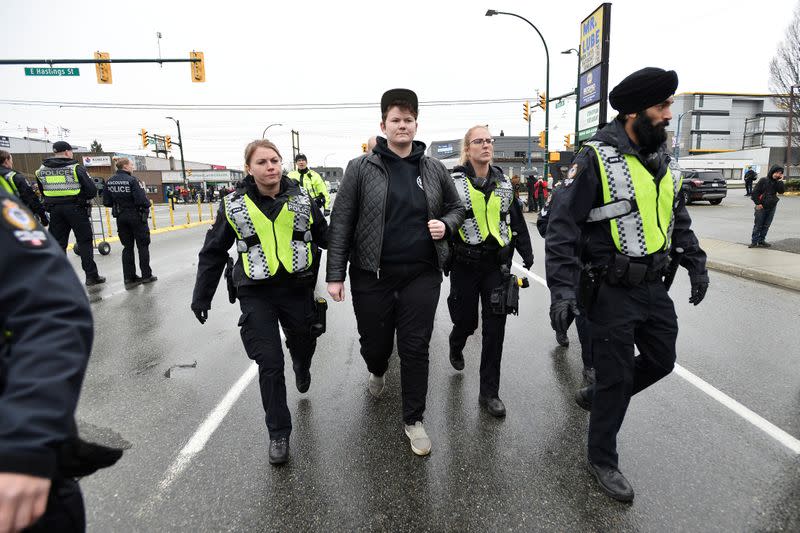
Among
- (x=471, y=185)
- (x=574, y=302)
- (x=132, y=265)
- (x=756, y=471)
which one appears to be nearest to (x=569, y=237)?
(x=574, y=302)

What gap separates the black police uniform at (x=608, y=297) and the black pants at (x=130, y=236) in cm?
765

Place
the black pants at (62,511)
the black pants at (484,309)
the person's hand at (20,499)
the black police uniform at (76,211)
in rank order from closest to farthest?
the person's hand at (20,499), the black pants at (62,511), the black pants at (484,309), the black police uniform at (76,211)

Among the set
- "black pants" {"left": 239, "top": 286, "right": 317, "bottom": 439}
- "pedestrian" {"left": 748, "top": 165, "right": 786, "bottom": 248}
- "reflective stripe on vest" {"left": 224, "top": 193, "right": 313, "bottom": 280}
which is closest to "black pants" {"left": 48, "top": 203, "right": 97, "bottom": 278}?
"reflective stripe on vest" {"left": 224, "top": 193, "right": 313, "bottom": 280}

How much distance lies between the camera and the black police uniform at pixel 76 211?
7.74 m

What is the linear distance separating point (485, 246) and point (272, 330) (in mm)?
1637

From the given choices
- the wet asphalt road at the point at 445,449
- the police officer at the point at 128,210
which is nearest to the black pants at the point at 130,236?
the police officer at the point at 128,210

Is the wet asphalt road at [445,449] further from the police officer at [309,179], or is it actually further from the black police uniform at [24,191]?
the police officer at [309,179]

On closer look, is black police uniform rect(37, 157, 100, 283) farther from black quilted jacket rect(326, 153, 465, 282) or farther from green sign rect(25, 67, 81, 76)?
green sign rect(25, 67, 81, 76)

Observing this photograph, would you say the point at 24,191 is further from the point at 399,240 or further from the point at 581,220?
the point at 581,220

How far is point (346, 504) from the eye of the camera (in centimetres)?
242

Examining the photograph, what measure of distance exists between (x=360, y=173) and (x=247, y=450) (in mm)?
1888

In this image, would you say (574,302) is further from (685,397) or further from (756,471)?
(685,397)

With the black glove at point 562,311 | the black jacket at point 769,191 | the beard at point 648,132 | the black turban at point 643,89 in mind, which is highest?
the black turban at point 643,89

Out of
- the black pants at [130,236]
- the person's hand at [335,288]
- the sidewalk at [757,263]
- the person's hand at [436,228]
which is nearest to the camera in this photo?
the person's hand at [436,228]
